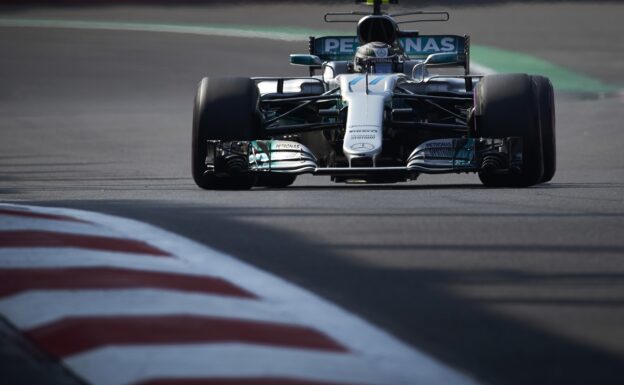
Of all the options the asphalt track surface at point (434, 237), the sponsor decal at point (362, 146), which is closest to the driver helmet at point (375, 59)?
the asphalt track surface at point (434, 237)

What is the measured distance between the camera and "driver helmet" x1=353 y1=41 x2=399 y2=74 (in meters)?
13.7

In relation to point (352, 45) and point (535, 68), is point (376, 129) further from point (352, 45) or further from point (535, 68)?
point (535, 68)

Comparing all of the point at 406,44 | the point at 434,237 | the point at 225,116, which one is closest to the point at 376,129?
the point at 225,116

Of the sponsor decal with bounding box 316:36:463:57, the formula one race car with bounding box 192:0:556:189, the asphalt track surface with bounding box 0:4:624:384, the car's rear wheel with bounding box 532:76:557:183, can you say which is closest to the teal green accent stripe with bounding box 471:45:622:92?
the asphalt track surface with bounding box 0:4:624:384

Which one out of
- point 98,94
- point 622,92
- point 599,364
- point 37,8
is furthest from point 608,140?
point 37,8

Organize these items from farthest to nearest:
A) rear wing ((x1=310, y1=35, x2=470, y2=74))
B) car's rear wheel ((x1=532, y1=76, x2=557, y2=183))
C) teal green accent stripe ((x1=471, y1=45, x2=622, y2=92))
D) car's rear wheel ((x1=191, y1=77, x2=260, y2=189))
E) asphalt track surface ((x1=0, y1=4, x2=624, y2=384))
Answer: teal green accent stripe ((x1=471, y1=45, x2=622, y2=92)) → rear wing ((x1=310, y1=35, x2=470, y2=74)) → car's rear wheel ((x1=532, y1=76, x2=557, y2=183)) → car's rear wheel ((x1=191, y1=77, x2=260, y2=189)) → asphalt track surface ((x1=0, y1=4, x2=624, y2=384))

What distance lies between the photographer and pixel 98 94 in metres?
33.2

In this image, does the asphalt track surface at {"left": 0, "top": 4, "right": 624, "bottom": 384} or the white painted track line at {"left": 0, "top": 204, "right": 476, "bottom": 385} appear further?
the asphalt track surface at {"left": 0, "top": 4, "right": 624, "bottom": 384}

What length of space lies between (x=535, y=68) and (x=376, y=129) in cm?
2344

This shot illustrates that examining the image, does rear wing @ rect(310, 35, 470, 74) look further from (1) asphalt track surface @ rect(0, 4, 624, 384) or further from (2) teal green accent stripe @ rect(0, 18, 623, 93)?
(2) teal green accent stripe @ rect(0, 18, 623, 93)

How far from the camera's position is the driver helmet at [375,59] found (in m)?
13.7

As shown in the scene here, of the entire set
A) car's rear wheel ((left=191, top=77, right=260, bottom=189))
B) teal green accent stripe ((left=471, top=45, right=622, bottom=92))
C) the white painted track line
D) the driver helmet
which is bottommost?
teal green accent stripe ((left=471, top=45, right=622, bottom=92))

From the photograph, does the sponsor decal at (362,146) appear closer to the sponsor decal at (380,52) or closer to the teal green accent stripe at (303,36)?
the sponsor decal at (380,52)

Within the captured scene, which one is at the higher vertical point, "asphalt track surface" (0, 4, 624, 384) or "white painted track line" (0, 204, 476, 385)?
"white painted track line" (0, 204, 476, 385)
